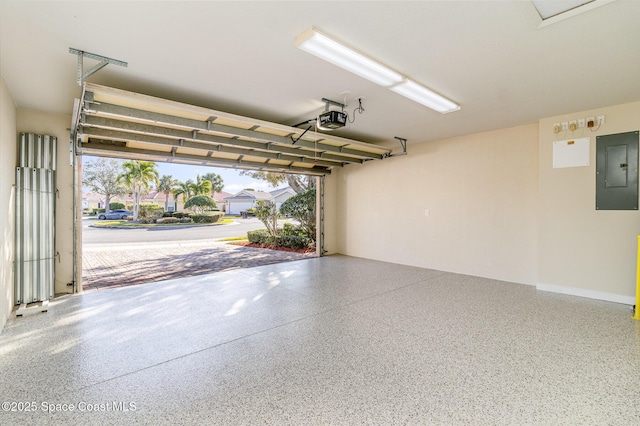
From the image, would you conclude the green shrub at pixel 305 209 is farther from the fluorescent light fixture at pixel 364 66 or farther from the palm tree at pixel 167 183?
the palm tree at pixel 167 183

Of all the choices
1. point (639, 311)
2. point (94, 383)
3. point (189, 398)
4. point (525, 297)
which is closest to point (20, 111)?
point (94, 383)

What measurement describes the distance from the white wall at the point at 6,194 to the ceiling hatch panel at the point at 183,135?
65 centimetres

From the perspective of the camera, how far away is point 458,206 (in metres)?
5.97

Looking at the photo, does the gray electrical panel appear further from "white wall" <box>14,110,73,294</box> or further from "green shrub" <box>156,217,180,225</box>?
"green shrub" <box>156,217,180,225</box>

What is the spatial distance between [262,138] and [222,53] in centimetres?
204

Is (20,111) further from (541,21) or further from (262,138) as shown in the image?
(541,21)

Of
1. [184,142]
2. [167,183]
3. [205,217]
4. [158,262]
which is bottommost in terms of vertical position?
[158,262]

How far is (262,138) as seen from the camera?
15.7ft

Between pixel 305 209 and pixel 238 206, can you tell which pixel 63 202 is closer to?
pixel 305 209

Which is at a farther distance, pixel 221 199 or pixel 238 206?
pixel 221 199

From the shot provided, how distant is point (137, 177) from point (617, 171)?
22362mm

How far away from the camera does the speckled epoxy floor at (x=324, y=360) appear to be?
1.90 metres

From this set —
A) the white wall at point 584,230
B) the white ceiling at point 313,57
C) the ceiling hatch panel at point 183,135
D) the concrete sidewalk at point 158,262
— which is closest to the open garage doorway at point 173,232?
the concrete sidewalk at point 158,262

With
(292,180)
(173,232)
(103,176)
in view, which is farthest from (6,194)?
(103,176)
